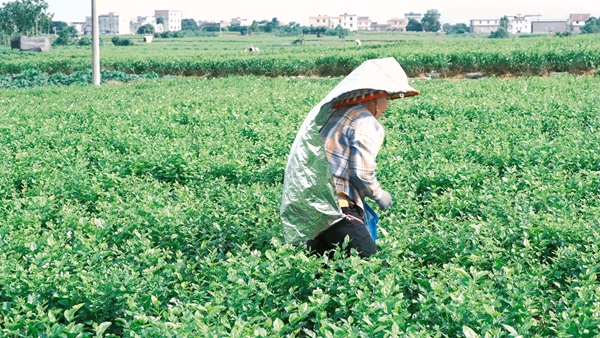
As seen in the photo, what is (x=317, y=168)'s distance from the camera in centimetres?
457

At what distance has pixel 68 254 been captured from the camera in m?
5.05

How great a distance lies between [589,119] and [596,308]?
24.6 feet

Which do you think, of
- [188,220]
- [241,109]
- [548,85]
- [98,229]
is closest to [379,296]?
[188,220]

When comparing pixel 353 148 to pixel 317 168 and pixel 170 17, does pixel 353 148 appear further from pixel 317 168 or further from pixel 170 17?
pixel 170 17

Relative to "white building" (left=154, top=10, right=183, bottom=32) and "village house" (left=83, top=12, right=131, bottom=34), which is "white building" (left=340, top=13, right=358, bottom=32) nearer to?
"white building" (left=154, top=10, right=183, bottom=32)

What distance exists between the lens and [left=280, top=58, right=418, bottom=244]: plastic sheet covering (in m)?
4.54

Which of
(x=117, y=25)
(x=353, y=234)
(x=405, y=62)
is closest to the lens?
(x=353, y=234)

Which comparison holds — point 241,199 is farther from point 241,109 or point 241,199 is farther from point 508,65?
point 508,65

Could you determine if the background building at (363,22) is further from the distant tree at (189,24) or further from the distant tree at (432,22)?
the distant tree at (432,22)

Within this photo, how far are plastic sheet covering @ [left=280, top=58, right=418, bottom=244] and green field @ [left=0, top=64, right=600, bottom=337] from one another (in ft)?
0.89

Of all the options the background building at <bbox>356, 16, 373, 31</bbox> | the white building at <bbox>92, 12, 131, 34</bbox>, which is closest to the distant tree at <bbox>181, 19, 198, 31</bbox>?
the white building at <bbox>92, 12, 131, 34</bbox>

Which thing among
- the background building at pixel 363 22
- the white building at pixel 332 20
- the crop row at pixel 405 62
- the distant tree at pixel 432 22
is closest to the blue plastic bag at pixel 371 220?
the crop row at pixel 405 62

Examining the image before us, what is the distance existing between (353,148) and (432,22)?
400ft

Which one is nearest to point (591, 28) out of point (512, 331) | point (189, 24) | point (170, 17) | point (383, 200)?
point (383, 200)
